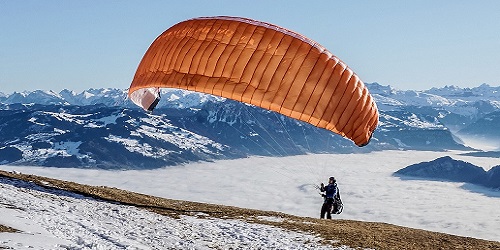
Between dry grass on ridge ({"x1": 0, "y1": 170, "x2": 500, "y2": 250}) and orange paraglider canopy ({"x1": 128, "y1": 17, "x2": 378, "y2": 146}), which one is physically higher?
orange paraglider canopy ({"x1": 128, "y1": 17, "x2": 378, "y2": 146})

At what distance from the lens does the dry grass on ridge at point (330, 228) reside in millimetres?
20641

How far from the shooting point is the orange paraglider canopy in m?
18.3

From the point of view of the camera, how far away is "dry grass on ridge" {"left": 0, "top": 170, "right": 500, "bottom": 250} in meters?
20.6

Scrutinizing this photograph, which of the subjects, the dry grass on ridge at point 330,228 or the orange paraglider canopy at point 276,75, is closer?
the orange paraglider canopy at point 276,75

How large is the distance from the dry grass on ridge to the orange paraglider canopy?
455 cm

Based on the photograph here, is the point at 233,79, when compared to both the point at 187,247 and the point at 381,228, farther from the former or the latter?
the point at 381,228

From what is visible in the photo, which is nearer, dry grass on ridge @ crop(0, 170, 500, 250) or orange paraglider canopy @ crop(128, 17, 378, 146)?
orange paraglider canopy @ crop(128, 17, 378, 146)

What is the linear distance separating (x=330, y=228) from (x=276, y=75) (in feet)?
25.2

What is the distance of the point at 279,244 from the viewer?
18.0 m

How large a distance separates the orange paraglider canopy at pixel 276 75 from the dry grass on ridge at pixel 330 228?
14.9ft

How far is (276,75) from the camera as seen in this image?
18.6m

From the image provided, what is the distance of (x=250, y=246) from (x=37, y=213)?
22.0ft

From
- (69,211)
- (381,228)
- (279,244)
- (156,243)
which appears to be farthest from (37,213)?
(381,228)

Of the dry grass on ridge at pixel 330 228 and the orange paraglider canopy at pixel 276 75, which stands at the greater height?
the orange paraglider canopy at pixel 276 75
